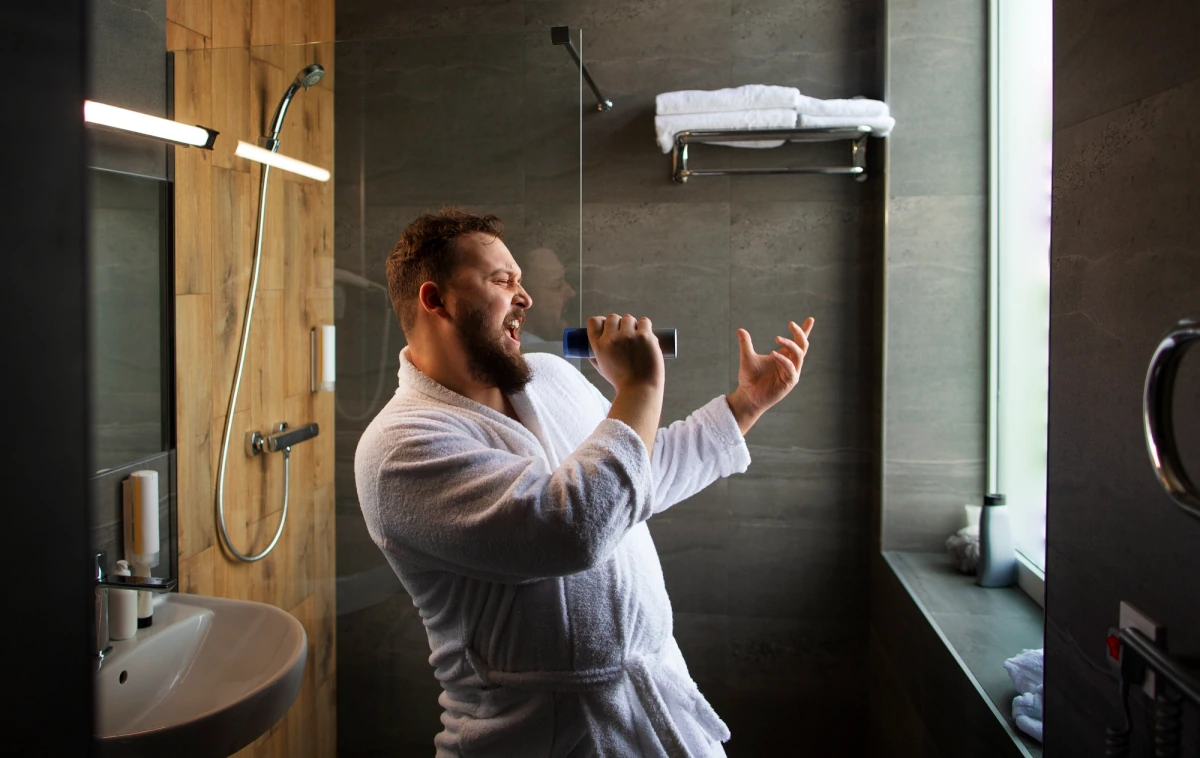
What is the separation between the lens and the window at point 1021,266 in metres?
1.91

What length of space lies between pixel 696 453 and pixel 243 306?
99 centimetres

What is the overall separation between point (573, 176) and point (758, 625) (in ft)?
4.76

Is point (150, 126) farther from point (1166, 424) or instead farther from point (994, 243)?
point (994, 243)

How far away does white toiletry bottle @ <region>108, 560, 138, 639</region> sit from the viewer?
150cm

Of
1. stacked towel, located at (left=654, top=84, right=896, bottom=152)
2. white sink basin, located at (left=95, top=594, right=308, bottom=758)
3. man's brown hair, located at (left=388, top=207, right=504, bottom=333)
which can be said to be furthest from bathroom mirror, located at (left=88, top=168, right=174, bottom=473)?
stacked towel, located at (left=654, top=84, right=896, bottom=152)

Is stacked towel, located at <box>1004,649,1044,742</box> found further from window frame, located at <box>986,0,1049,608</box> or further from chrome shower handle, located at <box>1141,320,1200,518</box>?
chrome shower handle, located at <box>1141,320,1200,518</box>

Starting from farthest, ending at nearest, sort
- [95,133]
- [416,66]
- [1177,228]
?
[416,66] < [95,133] < [1177,228]

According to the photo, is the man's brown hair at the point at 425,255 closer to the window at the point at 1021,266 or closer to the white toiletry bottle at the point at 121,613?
the white toiletry bottle at the point at 121,613

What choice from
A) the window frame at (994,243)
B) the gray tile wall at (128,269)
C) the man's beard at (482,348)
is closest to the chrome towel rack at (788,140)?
the window frame at (994,243)

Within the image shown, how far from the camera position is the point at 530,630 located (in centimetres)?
124

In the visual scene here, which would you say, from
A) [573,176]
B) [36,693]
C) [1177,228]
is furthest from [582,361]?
[36,693]

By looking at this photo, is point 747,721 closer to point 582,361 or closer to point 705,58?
point 582,361

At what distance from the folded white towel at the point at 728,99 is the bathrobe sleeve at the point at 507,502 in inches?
53.0

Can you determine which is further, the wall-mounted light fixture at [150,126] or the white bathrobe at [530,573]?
the wall-mounted light fixture at [150,126]
